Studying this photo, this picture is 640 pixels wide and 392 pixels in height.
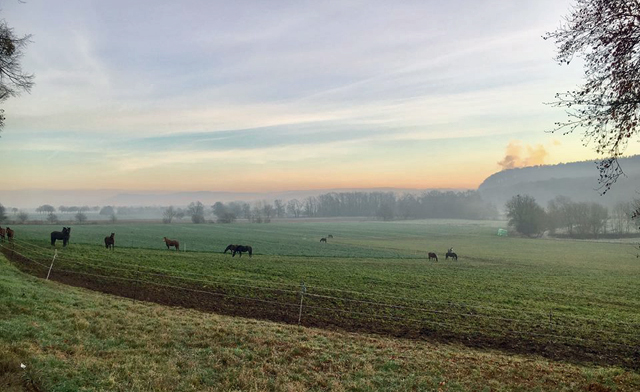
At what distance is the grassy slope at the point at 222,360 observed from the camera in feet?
27.1

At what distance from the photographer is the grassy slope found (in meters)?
8.27

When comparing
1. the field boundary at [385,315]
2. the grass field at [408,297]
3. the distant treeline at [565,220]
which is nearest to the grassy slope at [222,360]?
the field boundary at [385,315]

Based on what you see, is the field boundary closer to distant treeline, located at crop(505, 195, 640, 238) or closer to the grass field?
the grass field

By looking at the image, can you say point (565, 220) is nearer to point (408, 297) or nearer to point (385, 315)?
point (408, 297)

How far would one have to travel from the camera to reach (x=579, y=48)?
8.19 meters

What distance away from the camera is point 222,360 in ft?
32.0

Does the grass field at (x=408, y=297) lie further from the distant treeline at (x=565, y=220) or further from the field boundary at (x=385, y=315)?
the distant treeline at (x=565, y=220)

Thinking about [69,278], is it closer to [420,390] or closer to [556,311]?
[420,390]

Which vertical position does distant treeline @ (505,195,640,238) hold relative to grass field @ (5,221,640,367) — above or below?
above

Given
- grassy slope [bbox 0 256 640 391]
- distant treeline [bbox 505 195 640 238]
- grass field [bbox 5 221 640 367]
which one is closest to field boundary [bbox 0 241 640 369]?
grass field [bbox 5 221 640 367]

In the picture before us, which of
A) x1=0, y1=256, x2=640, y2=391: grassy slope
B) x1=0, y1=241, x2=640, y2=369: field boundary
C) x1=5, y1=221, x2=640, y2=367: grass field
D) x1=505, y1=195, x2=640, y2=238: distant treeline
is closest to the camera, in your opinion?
x1=0, y1=256, x2=640, y2=391: grassy slope

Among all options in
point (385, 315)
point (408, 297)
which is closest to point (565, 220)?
point (408, 297)

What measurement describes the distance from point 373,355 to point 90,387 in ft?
24.3

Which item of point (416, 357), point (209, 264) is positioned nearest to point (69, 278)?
point (209, 264)
